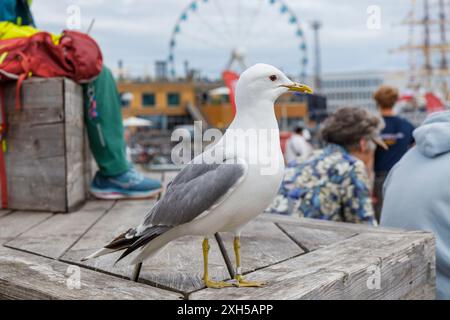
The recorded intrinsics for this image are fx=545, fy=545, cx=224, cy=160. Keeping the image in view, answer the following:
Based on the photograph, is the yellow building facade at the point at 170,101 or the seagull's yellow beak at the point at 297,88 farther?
the yellow building facade at the point at 170,101

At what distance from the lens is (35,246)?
1659 millimetres

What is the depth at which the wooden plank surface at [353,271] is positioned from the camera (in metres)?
1.14

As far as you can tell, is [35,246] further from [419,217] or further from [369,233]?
[419,217]

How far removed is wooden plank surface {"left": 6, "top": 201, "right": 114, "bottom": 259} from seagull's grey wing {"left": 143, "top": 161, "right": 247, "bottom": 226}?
0.53 metres

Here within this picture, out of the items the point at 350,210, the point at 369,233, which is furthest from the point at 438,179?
the point at 350,210

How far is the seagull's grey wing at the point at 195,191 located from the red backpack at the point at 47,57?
146 centimetres

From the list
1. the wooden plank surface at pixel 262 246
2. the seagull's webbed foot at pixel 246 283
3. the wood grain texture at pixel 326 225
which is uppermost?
the seagull's webbed foot at pixel 246 283

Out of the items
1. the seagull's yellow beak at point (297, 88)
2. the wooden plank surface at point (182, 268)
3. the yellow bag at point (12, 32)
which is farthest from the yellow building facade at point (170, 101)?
the seagull's yellow beak at point (297, 88)

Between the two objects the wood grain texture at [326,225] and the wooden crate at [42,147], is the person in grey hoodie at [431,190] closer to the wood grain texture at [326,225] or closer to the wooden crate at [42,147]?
the wood grain texture at [326,225]

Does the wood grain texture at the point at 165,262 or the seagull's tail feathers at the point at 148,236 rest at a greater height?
the seagull's tail feathers at the point at 148,236

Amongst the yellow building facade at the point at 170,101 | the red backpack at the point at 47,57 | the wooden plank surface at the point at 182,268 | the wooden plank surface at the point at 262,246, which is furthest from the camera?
the yellow building facade at the point at 170,101

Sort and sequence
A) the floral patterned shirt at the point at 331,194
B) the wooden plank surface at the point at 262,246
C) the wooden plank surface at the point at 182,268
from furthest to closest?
the floral patterned shirt at the point at 331,194 < the wooden plank surface at the point at 262,246 < the wooden plank surface at the point at 182,268

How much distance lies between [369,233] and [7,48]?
5.62 ft

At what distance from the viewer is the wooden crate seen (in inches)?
94.0
